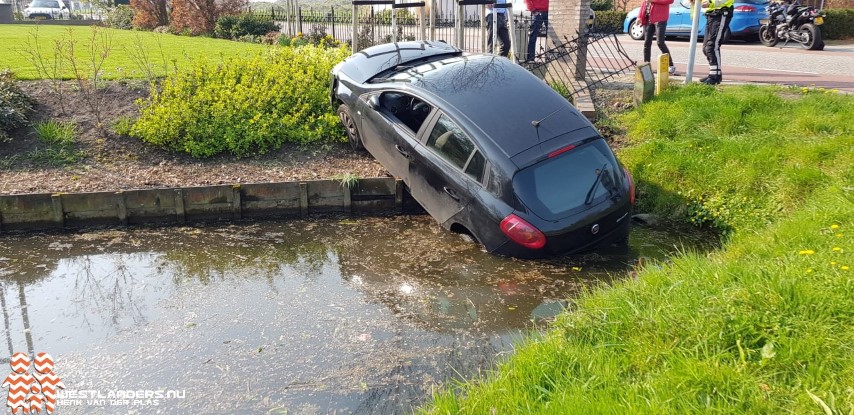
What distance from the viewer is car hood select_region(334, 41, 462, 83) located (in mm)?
8359

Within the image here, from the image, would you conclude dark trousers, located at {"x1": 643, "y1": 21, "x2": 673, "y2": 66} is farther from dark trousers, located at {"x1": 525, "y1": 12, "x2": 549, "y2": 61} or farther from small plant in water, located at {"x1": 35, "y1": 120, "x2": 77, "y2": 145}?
small plant in water, located at {"x1": 35, "y1": 120, "x2": 77, "y2": 145}

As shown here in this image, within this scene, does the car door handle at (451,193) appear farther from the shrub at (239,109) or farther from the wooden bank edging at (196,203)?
the shrub at (239,109)

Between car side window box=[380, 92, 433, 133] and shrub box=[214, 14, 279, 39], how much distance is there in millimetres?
13487

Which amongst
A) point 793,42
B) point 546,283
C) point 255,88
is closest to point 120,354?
point 546,283

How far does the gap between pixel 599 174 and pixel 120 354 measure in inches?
180

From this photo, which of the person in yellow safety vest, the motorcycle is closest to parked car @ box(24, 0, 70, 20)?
the motorcycle

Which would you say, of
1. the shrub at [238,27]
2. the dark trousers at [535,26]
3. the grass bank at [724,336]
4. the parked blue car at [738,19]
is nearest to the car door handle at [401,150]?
the grass bank at [724,336]

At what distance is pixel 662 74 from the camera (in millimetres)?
10383

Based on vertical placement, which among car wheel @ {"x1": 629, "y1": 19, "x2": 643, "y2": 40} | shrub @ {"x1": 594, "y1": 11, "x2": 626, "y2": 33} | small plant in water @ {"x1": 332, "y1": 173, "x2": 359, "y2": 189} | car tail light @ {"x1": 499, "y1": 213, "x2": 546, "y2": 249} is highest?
shrub @ {"x1": 594, "y1": 11, "x2": 626, "y2": 33}

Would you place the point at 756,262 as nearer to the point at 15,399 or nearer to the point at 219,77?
the point at 15,399

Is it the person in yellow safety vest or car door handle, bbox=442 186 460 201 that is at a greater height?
the person in yellow safety vest

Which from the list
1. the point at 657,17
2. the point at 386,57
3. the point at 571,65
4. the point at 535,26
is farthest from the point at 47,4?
the point at 657,17

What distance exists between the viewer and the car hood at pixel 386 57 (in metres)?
8.36

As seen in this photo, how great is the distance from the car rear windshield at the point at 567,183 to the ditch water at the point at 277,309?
2.29 ft
